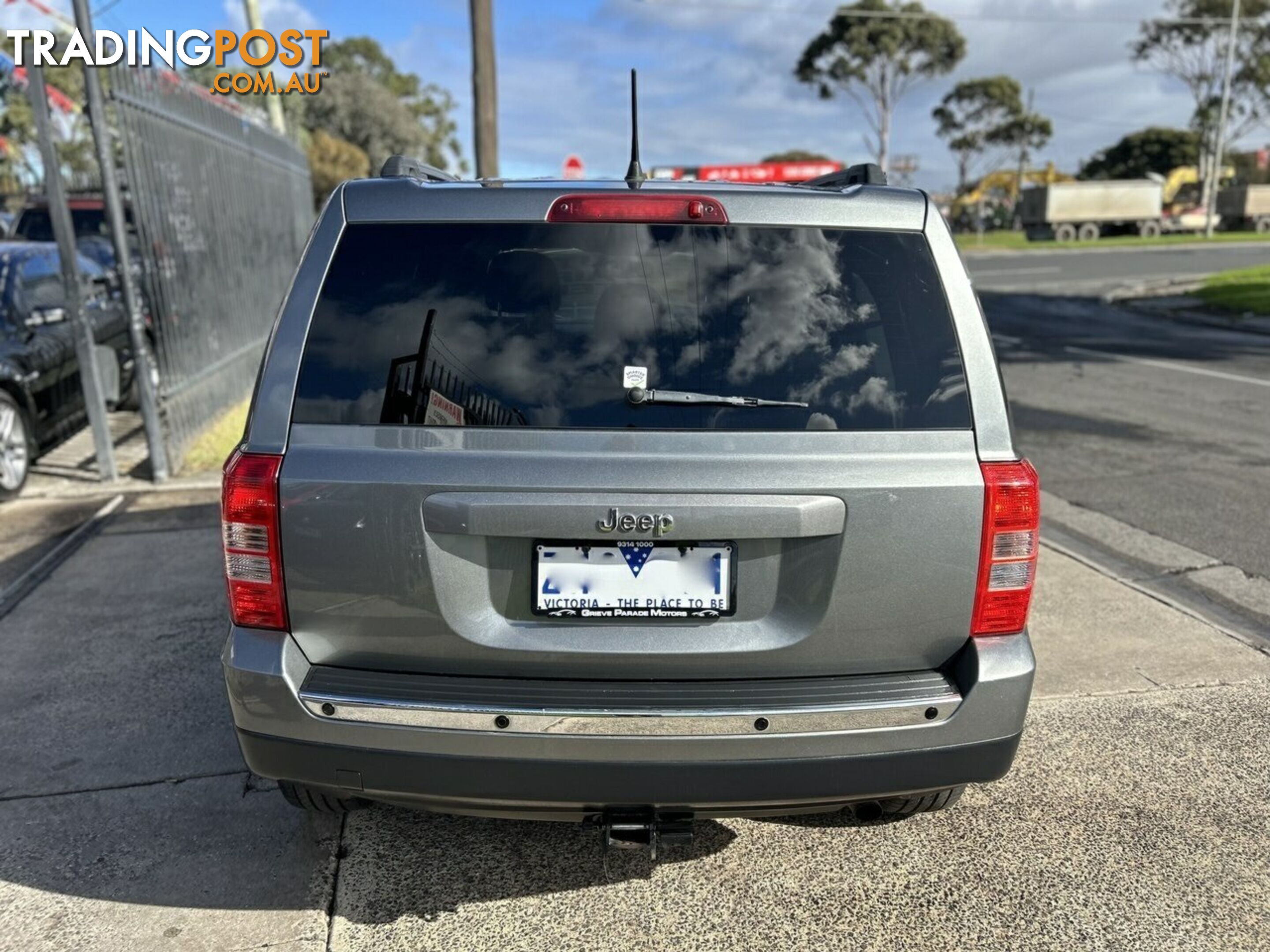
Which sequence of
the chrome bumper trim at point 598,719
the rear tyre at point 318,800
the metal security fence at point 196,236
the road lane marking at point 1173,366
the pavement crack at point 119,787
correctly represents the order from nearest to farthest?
1. the chrome bumper trim at point 598,719
2. the rear tyre at point 318,800
3. the pavement crack at point 119,787
4. the metal security fence at point 196,236
5. the road lane marking at point 1173,366

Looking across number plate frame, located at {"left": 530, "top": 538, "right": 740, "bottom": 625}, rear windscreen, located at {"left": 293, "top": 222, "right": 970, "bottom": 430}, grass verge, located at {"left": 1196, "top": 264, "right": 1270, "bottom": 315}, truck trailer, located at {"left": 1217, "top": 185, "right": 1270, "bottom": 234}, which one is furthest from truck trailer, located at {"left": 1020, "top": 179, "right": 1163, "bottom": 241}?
number plate frame, located at {"left": 530, "top": 538, "right": 740, "bottom": 625}

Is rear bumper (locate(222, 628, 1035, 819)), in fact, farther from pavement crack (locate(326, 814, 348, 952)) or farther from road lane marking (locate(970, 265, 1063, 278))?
road lane marking (locate(970, 265, 1063, 278))

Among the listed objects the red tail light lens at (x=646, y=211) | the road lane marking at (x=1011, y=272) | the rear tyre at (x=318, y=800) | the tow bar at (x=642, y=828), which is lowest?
the rear tyre at (x=318, y=800)

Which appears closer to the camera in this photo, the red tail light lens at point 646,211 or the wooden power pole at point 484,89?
the red tail light lens at point 646,211

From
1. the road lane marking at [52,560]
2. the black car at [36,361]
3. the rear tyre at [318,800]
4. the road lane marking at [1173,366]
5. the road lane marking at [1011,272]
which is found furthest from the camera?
the road lane marking at [1011,272]

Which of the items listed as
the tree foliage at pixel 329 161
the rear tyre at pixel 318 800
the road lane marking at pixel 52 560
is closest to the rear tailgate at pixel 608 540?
the rear tyre at pixel 318 800

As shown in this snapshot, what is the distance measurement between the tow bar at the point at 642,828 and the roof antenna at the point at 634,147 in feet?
5.19

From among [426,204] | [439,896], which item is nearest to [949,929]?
[439,896]

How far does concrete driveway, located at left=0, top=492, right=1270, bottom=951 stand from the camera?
8.49ft

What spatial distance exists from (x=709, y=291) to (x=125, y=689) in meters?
3.15

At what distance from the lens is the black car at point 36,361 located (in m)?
6.93

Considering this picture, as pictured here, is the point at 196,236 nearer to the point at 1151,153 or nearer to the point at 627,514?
the point at 627,514

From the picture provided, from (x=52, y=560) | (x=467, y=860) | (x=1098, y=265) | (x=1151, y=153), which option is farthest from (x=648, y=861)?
(x=1151, y=153)

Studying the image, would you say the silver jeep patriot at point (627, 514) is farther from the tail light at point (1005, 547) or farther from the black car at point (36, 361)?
the black car at point (36, 361)
